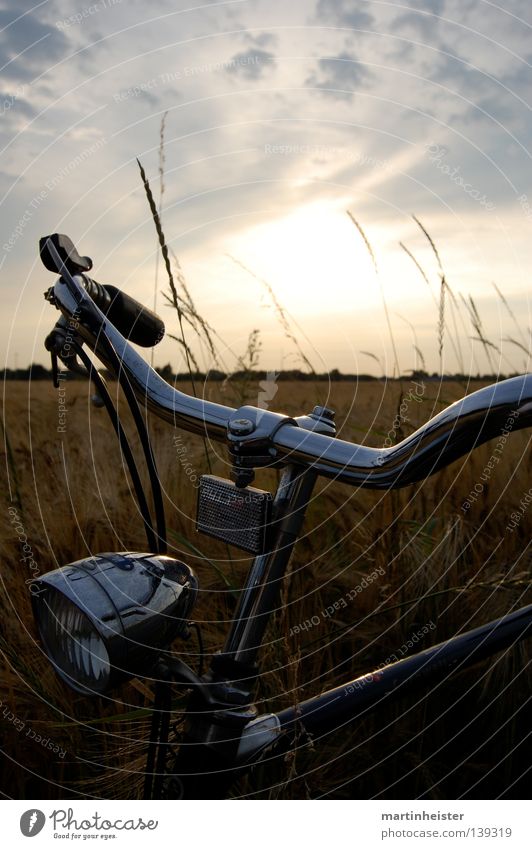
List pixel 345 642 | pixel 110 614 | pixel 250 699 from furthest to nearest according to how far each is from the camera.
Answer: pixel 345 642 → pixel 250 699 → pixel 110 614

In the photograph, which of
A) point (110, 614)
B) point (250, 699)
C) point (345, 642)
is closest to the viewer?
point (110, 614)

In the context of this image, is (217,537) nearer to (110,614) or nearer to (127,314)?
(110,614)

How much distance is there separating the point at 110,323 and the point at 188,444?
4.26 feet

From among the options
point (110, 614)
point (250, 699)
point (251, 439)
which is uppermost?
point (251, 439)

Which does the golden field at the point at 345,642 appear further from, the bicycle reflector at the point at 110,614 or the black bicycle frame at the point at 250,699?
the bicycle reflector at the point at 110,614

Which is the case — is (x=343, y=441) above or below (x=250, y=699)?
above

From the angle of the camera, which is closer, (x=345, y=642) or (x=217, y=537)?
(x=217, y=537)

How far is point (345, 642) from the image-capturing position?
1560mm

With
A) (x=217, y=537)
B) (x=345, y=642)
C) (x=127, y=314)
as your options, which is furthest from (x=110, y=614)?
(x=345, y=642)

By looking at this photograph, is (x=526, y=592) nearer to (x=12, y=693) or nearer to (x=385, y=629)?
(x=385, y=629)

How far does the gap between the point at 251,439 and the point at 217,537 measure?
0.12 meters

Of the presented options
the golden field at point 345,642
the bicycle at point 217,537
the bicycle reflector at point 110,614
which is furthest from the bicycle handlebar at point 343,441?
the golden field at point 345,642
